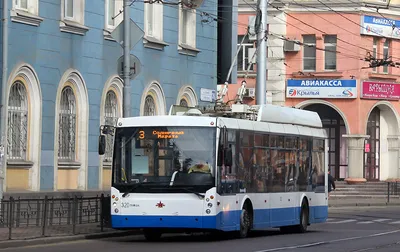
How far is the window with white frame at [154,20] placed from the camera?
34.9 m

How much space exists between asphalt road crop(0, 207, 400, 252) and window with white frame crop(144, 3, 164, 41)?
8601 mm

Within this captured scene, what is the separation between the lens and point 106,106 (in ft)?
108

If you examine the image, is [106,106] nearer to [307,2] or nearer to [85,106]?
[85,106]

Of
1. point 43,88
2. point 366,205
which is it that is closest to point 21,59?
point 43,88

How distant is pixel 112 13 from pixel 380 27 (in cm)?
2484

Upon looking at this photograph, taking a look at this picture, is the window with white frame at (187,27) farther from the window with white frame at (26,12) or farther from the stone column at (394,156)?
the stone column at (394,156)

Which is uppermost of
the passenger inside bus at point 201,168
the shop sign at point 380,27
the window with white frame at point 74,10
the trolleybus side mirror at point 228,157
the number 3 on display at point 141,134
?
the shop sign at point 380,27

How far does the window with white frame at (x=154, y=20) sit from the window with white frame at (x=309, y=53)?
20.4 meters

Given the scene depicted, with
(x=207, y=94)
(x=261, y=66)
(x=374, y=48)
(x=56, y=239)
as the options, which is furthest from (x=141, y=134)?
(x=374, y=48)

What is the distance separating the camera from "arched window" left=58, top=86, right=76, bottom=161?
30.1m

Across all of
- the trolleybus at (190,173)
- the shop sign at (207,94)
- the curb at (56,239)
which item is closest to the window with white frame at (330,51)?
the shop sign at (207,94)

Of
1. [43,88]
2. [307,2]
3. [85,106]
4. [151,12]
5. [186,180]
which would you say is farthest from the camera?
[307,2]

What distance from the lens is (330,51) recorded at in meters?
54.8

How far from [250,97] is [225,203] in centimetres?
3226
